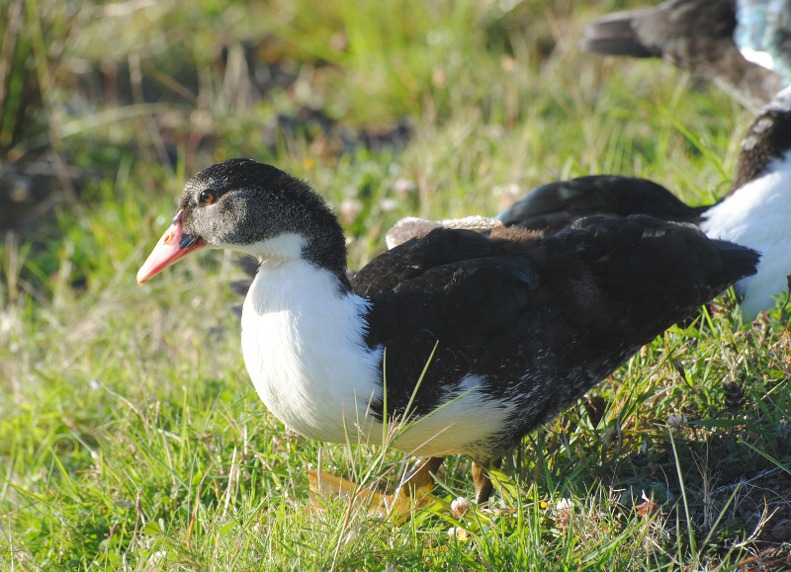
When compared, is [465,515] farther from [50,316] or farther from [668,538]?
[50,316]

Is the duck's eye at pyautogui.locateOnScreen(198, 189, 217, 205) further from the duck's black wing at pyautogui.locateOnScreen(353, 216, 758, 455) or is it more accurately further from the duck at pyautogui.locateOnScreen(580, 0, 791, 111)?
the duck at pyautogui.locateOnScreen(580, 0, 791, 111)

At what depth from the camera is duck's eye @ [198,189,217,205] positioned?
311cm

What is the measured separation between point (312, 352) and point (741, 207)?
6.37 feet

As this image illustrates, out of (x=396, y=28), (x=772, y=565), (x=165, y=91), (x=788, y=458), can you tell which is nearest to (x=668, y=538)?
(x=772, y=565)

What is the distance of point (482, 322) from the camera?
3010 millimetres

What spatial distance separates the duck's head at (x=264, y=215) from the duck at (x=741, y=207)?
1018 mm

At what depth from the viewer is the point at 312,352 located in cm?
293

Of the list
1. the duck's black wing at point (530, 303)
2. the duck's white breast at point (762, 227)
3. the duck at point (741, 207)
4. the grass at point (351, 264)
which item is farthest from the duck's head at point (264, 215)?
A: the duck's white breast at point (762, 227)

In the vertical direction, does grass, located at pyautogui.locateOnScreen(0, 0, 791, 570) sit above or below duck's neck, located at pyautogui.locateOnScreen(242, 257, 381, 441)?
below

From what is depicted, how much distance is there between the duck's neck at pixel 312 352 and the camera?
2912mm

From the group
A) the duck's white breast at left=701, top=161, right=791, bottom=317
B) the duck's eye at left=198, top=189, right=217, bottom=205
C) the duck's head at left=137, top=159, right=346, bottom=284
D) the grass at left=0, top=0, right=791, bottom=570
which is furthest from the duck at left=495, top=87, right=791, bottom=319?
the duck's eye at left=198, top=189, right=217, bottom=205

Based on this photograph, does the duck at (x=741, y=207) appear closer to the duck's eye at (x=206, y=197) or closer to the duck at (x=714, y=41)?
the duck at (x=714, y=41)

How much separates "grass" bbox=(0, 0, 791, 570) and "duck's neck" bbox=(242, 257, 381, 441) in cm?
14

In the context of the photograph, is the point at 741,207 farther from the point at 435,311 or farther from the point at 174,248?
the point at 174,248
